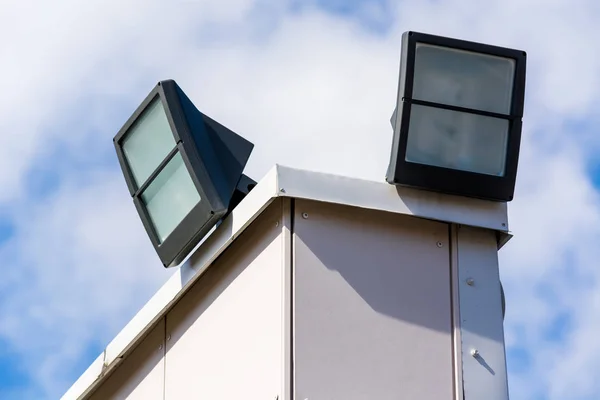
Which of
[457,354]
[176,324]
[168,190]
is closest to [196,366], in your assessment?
[176,324]

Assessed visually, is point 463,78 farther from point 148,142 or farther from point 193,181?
point 148,142

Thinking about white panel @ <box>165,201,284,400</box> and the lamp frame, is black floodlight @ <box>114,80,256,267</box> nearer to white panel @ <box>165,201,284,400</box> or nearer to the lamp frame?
the lamp frame

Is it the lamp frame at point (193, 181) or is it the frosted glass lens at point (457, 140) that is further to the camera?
the lamp frame at point (193, 181)

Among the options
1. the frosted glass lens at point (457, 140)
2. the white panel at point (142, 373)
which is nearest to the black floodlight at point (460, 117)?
the frosted glass lens at point (457, 140)

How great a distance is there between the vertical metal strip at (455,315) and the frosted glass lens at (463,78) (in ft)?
1.66

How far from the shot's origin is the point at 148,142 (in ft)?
21.6

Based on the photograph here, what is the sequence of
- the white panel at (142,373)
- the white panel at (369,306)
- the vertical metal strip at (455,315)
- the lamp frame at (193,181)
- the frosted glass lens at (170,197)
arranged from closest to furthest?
the white panel at (369,306) < the vertical metal strip at (455,315) < the lamp frame at (193,181) < the frosted glass lens at (170,197) < the white panel at (142,373)

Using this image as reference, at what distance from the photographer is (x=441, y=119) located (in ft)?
19.8

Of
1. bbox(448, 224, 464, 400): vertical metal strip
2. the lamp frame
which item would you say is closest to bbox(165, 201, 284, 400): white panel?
the lamp frame

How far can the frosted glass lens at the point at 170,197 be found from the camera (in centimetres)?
638

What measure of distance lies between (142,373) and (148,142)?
1.09 meters

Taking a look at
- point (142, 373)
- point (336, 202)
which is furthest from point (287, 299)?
point (142, 373)

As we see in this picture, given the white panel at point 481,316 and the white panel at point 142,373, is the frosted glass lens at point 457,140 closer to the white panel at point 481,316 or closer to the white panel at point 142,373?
the white panel at point 481,316

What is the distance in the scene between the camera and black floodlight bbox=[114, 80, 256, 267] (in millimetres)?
6301
